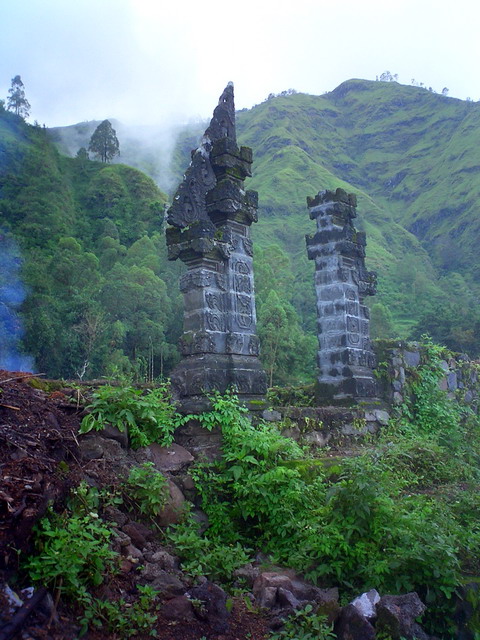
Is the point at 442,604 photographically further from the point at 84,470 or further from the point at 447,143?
the point at 447,143

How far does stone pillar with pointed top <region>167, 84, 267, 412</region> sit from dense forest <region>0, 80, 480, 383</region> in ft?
3.97

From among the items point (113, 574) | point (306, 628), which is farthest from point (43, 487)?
point (306, 628)

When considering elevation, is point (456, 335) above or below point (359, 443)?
above

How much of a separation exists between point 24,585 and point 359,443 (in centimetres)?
530

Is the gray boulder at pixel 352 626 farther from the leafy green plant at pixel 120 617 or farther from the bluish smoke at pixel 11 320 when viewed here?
the bluish smoke at pixel 11 320

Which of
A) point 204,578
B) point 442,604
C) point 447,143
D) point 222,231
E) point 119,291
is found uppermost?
point 447,143

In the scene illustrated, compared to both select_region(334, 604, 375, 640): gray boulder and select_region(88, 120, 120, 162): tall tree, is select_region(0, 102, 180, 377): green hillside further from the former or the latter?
select_region(88, 120, 120, 162): tall tree

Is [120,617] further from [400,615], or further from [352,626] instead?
[400,615]

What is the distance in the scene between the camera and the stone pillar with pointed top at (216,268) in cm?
639

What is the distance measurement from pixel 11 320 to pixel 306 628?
25.1 meters

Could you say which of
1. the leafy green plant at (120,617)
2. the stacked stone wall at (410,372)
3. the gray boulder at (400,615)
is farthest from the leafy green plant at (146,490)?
the stacked stone wall at (410,372)

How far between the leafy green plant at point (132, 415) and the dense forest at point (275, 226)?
0.47 m

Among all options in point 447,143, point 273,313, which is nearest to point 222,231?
point 273,313

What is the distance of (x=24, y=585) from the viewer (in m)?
3.27
